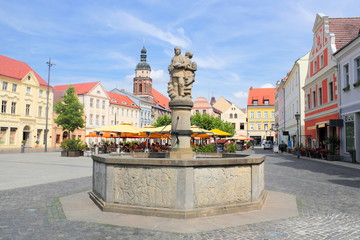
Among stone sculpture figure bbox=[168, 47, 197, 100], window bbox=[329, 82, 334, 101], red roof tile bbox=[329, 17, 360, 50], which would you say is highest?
red roof tile bbox=[329, 17, 360, 50]

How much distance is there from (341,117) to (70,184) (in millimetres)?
19996

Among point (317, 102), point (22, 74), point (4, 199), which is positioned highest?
point (22, 74)

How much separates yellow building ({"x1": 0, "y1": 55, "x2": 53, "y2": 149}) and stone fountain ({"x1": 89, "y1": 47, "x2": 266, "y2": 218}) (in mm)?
43106

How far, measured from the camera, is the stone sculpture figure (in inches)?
337

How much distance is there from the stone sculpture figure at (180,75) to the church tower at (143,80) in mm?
85829

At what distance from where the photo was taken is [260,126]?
79688 millimetres

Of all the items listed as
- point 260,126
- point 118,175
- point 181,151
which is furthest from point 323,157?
point 260,126

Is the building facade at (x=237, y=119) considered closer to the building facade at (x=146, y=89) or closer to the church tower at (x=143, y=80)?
the building facade at (x=146, y=89)

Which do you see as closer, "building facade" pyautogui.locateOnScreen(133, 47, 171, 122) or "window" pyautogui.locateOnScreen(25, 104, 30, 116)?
"window" pyautogui.locateOnScreen(25, 104, 30, 116)

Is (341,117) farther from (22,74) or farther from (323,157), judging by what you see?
(22,74)

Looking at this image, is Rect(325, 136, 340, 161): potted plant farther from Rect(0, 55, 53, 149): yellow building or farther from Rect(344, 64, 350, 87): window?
Rect(0, 55, 53, 149): yellow building

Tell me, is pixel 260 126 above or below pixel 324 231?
above

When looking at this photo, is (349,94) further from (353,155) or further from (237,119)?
(237,119)

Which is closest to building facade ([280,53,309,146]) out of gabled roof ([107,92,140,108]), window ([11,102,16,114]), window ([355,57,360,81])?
window ([355,57,360,81])
